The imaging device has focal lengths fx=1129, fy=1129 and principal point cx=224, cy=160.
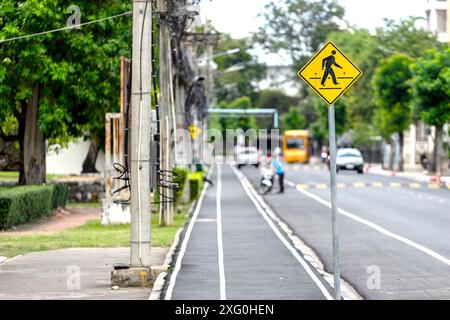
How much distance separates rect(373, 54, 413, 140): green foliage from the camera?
73750 millimetres

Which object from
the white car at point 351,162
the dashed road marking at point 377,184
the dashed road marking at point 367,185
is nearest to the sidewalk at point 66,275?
the dashed road marking at point 367,185

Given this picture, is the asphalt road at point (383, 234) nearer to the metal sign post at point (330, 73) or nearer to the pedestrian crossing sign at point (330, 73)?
the metal sign post at point (330, 73)

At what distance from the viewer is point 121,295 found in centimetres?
1608

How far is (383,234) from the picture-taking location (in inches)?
1035

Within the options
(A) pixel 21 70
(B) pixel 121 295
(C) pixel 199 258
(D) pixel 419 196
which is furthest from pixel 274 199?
(B) pixel 121 295

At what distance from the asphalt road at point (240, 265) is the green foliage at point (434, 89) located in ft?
96.3

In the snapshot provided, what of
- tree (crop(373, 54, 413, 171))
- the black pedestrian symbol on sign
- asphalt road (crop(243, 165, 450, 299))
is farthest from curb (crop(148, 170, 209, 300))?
tree (crop(373, 54, 413, 171))

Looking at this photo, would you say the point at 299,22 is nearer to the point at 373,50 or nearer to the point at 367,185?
the point at 373,50

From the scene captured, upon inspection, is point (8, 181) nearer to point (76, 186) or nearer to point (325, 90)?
point (76, 186)

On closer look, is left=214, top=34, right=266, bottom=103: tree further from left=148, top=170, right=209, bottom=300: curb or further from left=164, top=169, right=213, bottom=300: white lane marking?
left=148, top=170, right=209, bottom=300: curb

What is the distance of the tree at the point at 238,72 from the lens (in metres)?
129

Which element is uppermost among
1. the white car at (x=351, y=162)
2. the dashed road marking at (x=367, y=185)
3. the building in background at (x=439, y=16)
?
the building in background at (x=439, y=16)

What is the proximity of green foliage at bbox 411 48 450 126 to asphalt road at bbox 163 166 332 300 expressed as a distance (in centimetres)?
2936

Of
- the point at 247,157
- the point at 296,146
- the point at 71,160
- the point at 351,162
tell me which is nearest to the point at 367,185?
the point at 71,160
